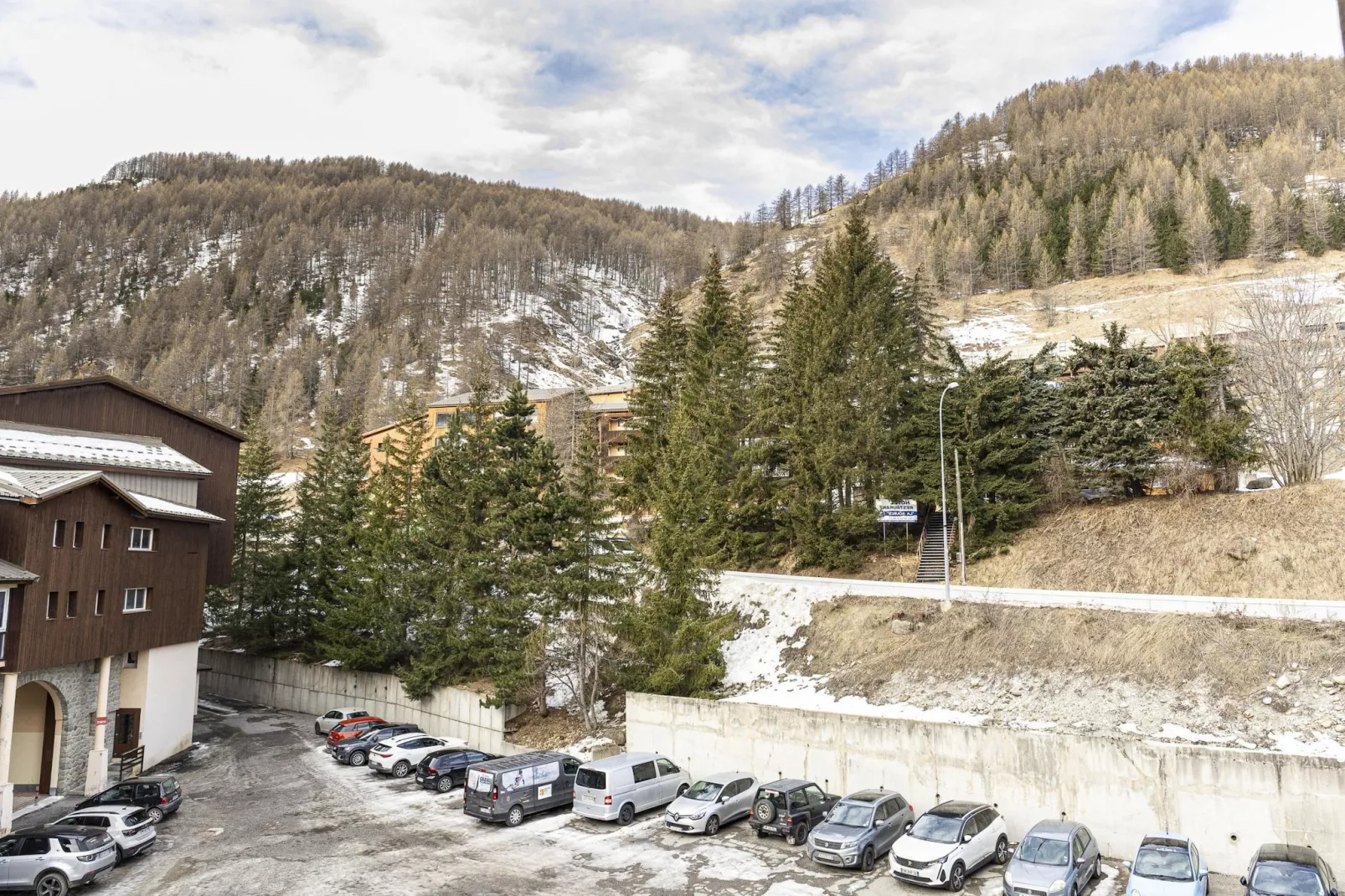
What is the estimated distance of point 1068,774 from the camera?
1800 centimetres

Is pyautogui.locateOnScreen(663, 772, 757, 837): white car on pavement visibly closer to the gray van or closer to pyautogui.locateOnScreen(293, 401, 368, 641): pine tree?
the gray van

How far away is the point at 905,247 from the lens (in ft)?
448

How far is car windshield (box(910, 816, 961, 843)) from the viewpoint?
1627 centimetres

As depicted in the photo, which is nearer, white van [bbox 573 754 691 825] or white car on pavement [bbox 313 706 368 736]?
white van [bbox 573 754 691 825]

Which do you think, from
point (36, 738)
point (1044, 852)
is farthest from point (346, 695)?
point (1044, 852)

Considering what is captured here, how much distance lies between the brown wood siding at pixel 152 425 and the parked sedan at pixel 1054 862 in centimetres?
3660

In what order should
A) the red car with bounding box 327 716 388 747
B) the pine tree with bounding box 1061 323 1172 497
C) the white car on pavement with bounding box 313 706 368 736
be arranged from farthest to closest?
1. the white car on pavement with bounding box 313 706 368 736
2. the pine tree with bounding box 1061 323 1172 497
3. the red car with bounding box 327 716 388 747

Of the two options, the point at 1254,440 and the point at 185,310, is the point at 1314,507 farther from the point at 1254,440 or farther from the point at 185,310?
the point at 185,310

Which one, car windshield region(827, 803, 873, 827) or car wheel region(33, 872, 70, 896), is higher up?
car windshield region(827, 803, 873, 827)

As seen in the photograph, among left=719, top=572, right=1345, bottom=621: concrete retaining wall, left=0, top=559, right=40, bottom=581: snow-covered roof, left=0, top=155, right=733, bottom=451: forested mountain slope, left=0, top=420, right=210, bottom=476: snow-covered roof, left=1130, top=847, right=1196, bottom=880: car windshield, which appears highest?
left=0, top=155, right=733, bottom=451: forested mountain slope

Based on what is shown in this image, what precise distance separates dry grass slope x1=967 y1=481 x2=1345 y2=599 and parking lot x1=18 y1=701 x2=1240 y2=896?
557 inches

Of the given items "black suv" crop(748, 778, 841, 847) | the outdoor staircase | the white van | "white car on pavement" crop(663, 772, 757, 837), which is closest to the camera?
"black suv" crop(748, 778, 841, 847)

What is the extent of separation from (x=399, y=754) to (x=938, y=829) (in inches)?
744

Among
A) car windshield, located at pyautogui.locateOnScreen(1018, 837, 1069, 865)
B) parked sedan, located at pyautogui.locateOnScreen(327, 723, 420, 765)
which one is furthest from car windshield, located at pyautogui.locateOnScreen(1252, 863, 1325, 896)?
parked sedan, located at pyautogui.locateOnScreen(327, 723, 420, 765)
